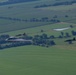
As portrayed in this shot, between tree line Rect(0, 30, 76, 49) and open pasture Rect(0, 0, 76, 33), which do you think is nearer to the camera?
tree line Rect(0, 30, 76, 49)

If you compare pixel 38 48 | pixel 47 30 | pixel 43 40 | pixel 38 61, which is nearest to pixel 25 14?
pixel 47 30

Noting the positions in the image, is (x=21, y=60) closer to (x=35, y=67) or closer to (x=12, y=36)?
(x=35, y=67)

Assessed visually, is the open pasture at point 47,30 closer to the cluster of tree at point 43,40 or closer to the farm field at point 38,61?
the cluster of tree at point 43,40

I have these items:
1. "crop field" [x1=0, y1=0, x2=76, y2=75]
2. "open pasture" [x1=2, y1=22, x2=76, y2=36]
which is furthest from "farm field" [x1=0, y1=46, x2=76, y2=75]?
"open pasture" [x1=2, y1=22, x2=76, y2=36]

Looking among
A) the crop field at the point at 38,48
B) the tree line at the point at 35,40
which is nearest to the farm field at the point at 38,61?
the crop field at the point at 38,48

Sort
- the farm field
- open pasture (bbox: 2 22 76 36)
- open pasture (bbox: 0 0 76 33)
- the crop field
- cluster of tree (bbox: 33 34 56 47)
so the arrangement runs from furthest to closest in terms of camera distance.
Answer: open pasture (bbox: 0 0 76 33) → open pasture (bbox: 2 22 76 36) → cluster of tree (bbox: 33 34 56 47) → the crop field → the farm field

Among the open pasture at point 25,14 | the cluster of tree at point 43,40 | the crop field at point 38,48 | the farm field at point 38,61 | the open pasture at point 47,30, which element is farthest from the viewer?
→ the open pasture at point 25,14

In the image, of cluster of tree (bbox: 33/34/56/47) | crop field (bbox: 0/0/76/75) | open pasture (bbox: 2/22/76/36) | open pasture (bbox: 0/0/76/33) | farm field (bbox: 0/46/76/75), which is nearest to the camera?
farm field (bbox: 0/46/76/75)

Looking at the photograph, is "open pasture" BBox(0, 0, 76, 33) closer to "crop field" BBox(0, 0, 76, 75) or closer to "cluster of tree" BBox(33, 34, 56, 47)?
"crop field" BBox(0, 0, 76, 75)
